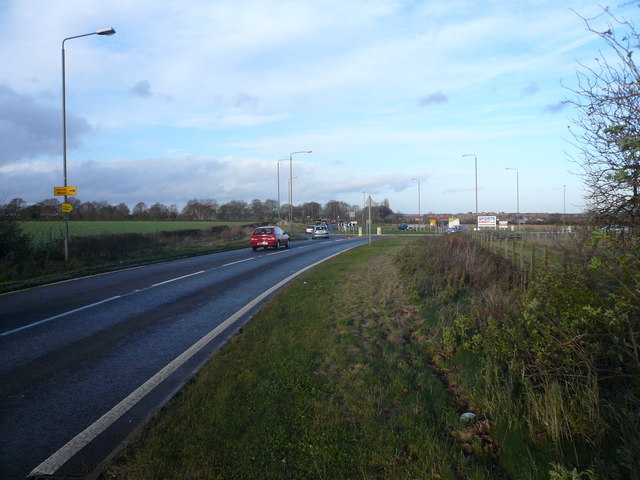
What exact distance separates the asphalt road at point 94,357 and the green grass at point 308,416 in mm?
455

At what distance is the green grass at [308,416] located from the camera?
381 cm

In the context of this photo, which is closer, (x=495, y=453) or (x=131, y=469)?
(x=131, y=469)

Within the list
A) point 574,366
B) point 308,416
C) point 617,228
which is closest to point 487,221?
point 574,366

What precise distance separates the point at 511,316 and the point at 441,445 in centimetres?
346

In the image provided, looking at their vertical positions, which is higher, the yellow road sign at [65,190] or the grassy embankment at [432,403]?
→ the yellow road sign at [65,190]

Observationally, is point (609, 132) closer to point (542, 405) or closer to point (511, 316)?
point (542, 405)

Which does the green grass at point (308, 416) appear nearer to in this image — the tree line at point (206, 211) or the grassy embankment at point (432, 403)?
the grassy embankment at point (432, 403)

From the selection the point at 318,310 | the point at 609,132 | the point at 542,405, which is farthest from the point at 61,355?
the point at 609,132

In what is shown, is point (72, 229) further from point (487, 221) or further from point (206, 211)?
point (206, 211)

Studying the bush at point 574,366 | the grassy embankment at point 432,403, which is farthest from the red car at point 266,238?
the bush at point 574,366

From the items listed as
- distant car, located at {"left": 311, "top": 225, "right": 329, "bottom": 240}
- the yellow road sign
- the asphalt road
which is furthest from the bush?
distant car, located at {"left": 311, "top": 225, "right": 329, "bottom": 240}

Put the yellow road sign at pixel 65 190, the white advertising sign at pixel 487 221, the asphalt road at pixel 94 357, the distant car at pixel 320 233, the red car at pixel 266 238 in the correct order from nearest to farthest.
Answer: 1. the asphalt road at pixel 94 357
2. the yellow road sign at pixel 65 190
3. the red car at pixel 266 238
4. the white advertising sign at pixel 487 221
5. the distant car at pixel 320 233

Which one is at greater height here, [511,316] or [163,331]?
[511,316]

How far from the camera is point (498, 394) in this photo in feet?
16.1
